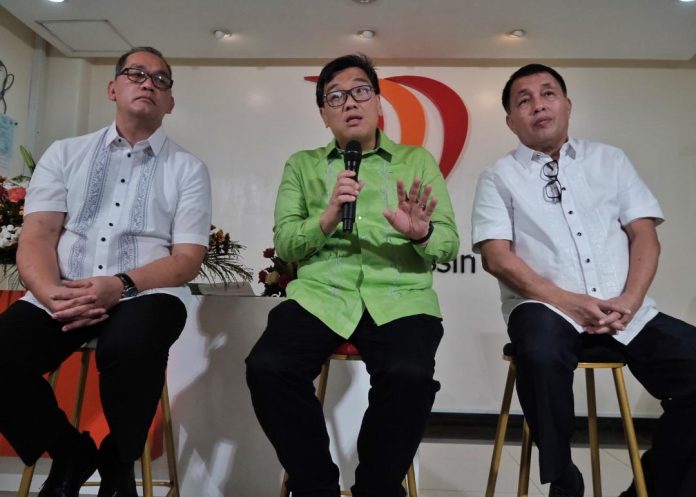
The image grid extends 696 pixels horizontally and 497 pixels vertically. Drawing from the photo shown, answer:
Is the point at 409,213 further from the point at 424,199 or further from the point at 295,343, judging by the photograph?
the point at 295,343

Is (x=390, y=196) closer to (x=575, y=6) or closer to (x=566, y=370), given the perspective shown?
(x=566, y=370)

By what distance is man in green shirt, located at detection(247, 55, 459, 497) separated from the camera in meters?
1.32

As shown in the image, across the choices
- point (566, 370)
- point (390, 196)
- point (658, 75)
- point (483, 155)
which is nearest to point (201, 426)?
point (390, 196)

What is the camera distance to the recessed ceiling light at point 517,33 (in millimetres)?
3607

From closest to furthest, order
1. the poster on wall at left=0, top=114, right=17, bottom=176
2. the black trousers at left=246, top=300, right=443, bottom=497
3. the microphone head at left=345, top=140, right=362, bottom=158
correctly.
Answer: 1. the black trousers at left=246, top=300, right=443, bottom=497
2. the microphone head at left=345, top=140, right=362, bottom=158
3. the poster on wall at left=0, top=114, right=17, bottom=176

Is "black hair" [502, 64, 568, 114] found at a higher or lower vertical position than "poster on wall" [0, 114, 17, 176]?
higher

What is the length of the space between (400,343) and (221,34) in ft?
10.4

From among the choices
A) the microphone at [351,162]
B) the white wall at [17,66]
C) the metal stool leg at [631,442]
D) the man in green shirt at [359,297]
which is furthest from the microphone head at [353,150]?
the white wall at [17,66]

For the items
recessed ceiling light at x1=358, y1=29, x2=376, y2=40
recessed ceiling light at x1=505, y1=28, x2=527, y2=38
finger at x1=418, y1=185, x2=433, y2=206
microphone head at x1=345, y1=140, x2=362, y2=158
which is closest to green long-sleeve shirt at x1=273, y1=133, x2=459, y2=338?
finger at x1=418, y1=185, x2=433, y2=206

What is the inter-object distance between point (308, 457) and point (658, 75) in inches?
167

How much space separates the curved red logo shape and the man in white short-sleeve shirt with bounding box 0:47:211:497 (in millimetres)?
2512

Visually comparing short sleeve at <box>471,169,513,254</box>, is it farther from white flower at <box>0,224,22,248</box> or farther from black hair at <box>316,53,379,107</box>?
white flower at <box>0,224,22,248</box>

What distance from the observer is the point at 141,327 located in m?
1.46

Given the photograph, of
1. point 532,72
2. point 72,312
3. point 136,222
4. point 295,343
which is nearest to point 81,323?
point 72,312
